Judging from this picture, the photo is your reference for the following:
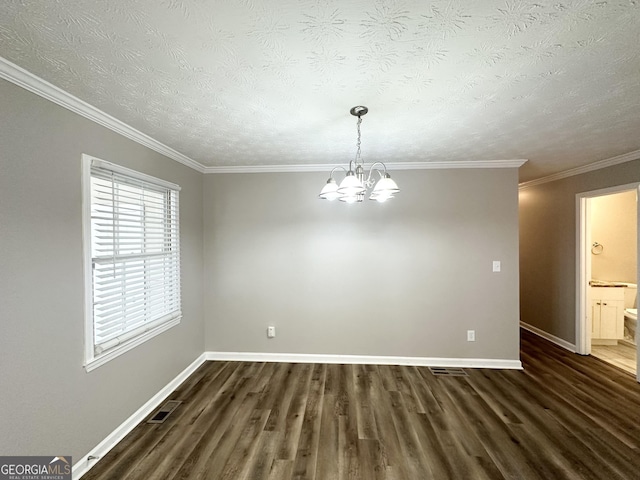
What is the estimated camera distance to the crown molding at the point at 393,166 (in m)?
3.07

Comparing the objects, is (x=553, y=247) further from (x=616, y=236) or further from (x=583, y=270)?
(x=616, y=236)

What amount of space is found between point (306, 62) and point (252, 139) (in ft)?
3.97

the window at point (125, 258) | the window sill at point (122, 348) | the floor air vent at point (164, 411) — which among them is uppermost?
the window at point (125, 258)

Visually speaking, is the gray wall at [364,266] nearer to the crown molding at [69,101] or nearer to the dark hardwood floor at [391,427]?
the dark hardwood floor at [391,427]

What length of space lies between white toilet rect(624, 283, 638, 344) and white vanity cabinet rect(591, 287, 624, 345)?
0.11 m

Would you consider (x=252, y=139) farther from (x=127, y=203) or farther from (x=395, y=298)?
(x=395, y=298)

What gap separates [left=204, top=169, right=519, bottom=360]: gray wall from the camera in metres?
3.14

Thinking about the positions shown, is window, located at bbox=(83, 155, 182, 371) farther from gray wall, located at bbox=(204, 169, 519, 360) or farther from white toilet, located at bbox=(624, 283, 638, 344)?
white toilet, located at bbox=(624, 283, 638, 344)

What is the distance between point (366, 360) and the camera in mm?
3230

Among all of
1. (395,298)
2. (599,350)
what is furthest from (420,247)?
(599,350)

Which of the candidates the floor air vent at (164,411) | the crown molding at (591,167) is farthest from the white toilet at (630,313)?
the floor air vent at (164,411)

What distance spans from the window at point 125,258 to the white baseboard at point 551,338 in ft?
16.7

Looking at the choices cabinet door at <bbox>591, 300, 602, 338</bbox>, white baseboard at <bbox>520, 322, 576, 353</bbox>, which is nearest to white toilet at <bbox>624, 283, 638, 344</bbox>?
cabinet door at <bbox>591, 300, 602, 338</bbox>

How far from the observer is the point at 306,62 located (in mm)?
1289
